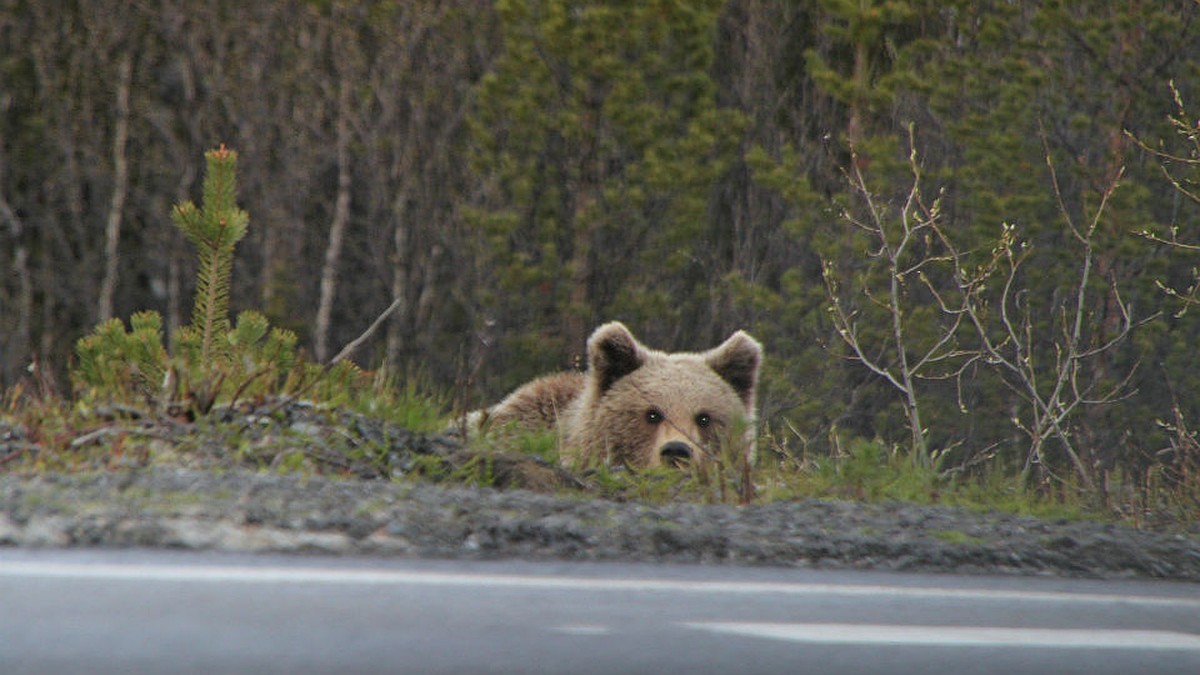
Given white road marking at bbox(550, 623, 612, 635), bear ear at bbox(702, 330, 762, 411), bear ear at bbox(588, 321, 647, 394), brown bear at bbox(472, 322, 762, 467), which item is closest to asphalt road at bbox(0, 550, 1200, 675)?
white road marking at bbox(550, 623, 612, 635)

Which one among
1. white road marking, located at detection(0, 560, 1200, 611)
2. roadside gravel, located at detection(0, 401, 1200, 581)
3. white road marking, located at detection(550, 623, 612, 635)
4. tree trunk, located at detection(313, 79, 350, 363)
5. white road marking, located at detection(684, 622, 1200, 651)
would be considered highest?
white road marking, located at detection(550, 623, 612, 635)

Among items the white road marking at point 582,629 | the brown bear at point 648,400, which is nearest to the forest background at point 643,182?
the brown bear at point 648,400

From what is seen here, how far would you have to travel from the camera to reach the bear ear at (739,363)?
966cm

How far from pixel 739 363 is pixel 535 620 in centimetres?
588

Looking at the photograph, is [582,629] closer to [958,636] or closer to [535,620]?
[535,620]

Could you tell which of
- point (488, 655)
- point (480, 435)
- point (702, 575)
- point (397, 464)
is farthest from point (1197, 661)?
point (480, 435)

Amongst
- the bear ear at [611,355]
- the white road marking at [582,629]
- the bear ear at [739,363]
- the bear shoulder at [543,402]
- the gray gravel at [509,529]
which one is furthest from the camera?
the bear shoulder at [543,402]

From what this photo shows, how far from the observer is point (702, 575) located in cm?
470

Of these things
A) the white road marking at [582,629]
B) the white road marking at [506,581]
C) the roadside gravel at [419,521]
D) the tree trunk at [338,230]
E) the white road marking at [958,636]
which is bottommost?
the tree trunk at [338,230]

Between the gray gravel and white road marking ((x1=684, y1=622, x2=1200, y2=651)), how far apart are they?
0.99 meters

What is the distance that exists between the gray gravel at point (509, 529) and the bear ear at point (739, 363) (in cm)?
365

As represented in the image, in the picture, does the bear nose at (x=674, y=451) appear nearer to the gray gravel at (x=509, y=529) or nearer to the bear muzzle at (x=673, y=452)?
the bear muzzle at (x=673, y=452)

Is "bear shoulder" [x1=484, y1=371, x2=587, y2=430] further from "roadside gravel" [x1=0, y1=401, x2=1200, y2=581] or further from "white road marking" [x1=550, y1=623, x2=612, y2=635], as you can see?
"white road marking" [x1=550, y1=623, x2=612, y2=635]

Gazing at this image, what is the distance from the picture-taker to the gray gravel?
4.71m
